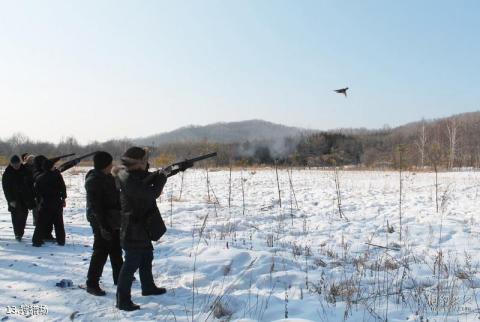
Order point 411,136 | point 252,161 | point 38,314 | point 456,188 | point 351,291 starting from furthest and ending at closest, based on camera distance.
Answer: point 411,136
point 252,161
point 456,188
point 351,291
point 38,314

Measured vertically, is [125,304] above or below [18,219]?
below

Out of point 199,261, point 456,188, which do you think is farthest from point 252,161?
point 199,261

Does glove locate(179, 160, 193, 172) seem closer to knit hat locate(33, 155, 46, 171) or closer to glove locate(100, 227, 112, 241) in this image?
glove locate(100, 227, 112, 241)

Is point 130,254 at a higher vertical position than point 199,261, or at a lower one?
higher

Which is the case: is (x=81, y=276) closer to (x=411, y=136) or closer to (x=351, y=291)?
(x=351, y=291)

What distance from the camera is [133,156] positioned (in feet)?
15.1

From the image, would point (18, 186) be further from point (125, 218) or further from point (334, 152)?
point (334, 152)

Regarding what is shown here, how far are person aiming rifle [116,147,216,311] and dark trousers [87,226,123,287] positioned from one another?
710 mm

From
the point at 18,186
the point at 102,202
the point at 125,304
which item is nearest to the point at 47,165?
the point at 18,186

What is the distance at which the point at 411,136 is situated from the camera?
76438mm

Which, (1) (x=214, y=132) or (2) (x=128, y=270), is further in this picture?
(1) (x=214, y=132)

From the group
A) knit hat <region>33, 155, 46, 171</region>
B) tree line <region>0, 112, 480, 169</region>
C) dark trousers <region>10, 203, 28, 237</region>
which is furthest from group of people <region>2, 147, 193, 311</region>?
tree line <region>0, 112, 480, 169</region>

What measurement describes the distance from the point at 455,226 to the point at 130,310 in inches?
293

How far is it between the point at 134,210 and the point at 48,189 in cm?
421
